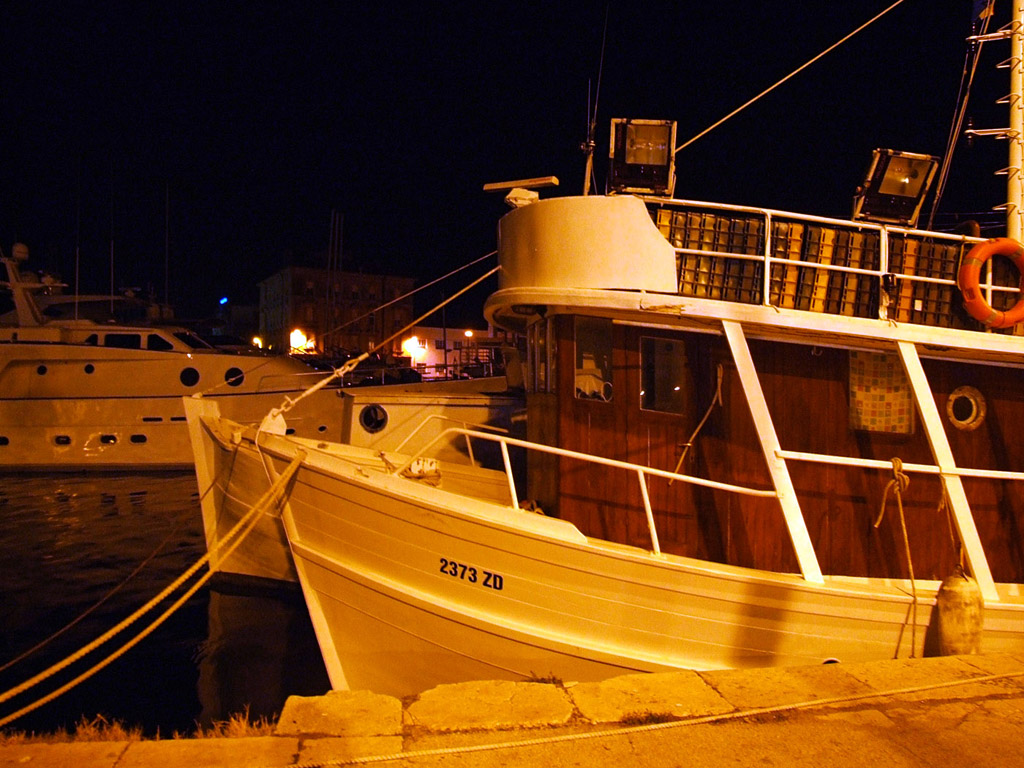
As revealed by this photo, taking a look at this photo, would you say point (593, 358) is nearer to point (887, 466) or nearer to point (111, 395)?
point (887, 466)

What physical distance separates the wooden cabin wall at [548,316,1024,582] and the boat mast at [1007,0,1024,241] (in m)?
1.37

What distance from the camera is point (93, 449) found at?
1906cm

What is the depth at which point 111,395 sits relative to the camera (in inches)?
758

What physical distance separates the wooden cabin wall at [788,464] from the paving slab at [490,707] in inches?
88.5

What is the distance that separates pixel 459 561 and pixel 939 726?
314 cm

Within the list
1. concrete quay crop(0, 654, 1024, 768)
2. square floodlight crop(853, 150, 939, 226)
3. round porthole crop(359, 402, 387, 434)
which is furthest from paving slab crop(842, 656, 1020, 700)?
round porthole crop(359, 402, 387, 434)

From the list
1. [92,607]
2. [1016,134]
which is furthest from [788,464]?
[92,607]

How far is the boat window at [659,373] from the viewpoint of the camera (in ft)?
19.0

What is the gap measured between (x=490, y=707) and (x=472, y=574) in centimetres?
172

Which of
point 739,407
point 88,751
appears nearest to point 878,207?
point 739,407

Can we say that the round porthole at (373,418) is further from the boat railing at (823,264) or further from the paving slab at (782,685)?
the paving slab at (782,685)

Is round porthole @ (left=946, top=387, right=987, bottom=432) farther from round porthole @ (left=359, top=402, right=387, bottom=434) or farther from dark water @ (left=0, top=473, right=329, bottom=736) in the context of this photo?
→ round porthole @ (left=359, top=402, right=387, bottom=434)

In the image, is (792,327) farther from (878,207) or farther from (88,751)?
(88,751)

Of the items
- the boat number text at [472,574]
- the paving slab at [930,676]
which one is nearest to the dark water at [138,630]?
the boat number text at [472,574]
